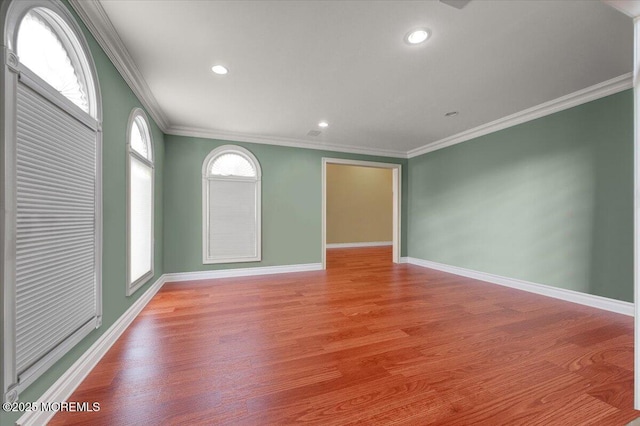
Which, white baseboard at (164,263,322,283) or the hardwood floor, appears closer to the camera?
the hardwood floor

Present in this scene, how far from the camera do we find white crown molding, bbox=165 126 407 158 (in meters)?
4.03

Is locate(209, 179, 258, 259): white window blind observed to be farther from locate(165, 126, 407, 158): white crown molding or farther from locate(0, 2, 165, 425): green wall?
locate(0, 2, 165, 425): green wall

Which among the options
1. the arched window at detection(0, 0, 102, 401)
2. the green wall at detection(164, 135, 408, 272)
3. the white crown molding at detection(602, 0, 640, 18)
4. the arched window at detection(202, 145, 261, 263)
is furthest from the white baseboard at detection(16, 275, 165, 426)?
the white crown molding at detection(602, 0, 640, 18)

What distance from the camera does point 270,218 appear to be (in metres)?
4.51

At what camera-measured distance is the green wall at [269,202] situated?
3992mm

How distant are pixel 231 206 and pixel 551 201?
4652mm

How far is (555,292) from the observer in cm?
309

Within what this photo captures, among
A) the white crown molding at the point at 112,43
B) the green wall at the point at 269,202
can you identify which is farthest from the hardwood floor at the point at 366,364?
the white crown molding at the point at 112,43

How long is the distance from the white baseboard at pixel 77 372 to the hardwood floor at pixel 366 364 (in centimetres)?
6

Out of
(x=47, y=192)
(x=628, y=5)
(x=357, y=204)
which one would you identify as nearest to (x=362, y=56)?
(x=628, y=5)

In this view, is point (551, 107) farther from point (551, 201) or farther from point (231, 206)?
point (231, 206)

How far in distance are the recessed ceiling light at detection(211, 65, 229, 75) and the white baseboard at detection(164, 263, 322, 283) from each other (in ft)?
9.97

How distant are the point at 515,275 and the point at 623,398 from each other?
2.40 metres

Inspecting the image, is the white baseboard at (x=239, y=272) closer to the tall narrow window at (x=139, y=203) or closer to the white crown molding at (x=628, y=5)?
the tall narrow window at (x=139, y=203)
